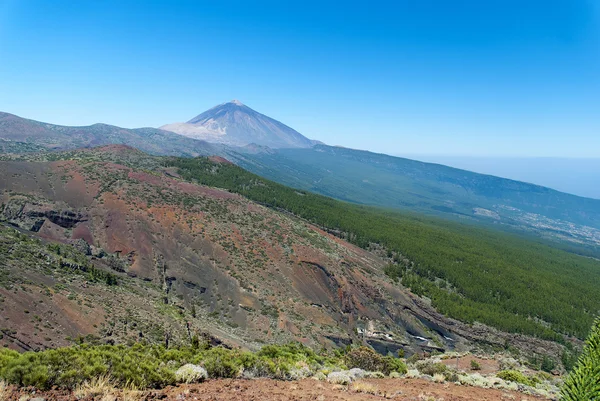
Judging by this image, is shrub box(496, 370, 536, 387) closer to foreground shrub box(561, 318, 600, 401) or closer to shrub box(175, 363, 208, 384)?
foreground shrub box(561, 318, 600, 401)

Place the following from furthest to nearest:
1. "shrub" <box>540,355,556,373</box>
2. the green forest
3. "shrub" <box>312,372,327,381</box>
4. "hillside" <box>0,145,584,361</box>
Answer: the green forest, "shrub" <box>540,355,556,373</box>, "hillside" <box>0,145,584,361</box>, "shrub" <box>312,372,327,381</box>

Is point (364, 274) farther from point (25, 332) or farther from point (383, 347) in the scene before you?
point (25, 332)

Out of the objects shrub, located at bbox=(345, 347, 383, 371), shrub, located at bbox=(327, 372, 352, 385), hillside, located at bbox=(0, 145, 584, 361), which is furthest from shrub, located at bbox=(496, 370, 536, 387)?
hillside, located at bbox=(0, 145, 584, 361)

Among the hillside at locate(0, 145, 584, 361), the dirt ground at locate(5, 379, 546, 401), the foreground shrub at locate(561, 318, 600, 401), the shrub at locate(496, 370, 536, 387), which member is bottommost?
the hillside at locate(0, 145, 584, 361)

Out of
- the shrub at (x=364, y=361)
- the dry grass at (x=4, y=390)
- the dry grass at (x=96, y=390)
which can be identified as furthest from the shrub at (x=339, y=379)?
the dry grass at (x=4, y=390)

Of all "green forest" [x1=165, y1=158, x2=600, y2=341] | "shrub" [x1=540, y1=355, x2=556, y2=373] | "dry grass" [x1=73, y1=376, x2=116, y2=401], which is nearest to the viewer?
"dry grass" [x1=73, y1=376, x2=116, y2=401]
